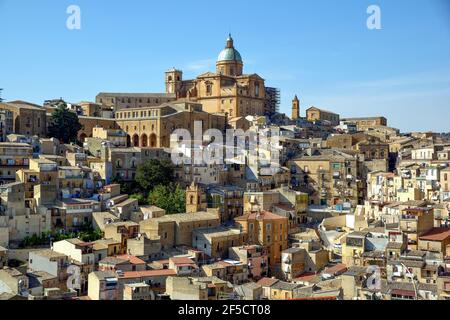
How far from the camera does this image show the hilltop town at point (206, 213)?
1423 centimetres

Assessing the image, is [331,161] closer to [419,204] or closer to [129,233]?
[419,204]

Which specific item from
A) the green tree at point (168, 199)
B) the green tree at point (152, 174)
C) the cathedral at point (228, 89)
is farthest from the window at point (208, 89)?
the green tree at point (168, 199)

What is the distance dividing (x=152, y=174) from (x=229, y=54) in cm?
1647

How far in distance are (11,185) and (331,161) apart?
40.5 feet

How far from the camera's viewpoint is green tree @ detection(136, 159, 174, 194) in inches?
799

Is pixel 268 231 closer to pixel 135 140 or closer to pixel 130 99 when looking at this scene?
pixel 135 140

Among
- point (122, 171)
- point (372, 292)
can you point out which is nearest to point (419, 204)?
point (372, 292)

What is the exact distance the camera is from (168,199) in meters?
19.5

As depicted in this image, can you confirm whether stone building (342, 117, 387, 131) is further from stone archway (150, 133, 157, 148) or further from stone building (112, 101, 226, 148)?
stone archway (150, 133, 157, 148)

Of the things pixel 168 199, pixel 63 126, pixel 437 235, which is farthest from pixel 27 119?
pixel 437 235

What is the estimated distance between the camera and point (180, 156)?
74.3 ft

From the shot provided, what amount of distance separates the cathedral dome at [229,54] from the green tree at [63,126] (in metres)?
12.4

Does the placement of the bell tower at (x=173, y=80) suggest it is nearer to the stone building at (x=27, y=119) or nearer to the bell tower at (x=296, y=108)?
the bell tower at (x=296, y=108)
